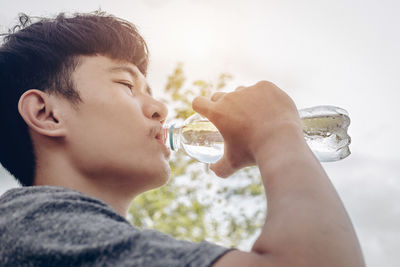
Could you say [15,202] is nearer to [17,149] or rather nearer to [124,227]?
[124,227]

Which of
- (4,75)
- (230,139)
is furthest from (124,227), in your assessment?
(4,75)

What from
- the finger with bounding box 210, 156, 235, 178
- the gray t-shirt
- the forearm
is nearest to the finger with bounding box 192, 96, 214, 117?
the finger with bounding box 210, 156, 235, 178

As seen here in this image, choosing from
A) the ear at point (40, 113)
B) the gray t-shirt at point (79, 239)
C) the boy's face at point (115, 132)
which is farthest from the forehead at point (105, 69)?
the gray t-shirt at point (79, 239)

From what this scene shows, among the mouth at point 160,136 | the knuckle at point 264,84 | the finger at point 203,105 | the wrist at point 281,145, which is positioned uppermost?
the knuckle at point 264,84

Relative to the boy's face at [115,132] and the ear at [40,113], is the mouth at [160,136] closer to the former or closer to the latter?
the boy's face at [115,132]

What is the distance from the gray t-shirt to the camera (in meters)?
0.75

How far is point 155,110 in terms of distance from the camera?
1309 mm

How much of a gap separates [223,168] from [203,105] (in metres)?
0.18

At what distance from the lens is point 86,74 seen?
1.32 m

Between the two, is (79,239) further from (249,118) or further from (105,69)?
(105,69)

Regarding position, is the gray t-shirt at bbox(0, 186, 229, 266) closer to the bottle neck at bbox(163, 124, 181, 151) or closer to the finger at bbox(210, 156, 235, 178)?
the finger at bbox(210, 156, 235, 178)

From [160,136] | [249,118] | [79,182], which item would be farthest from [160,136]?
[249,118]

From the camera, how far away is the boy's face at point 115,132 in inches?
46.7

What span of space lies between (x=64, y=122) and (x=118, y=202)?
0.28m
